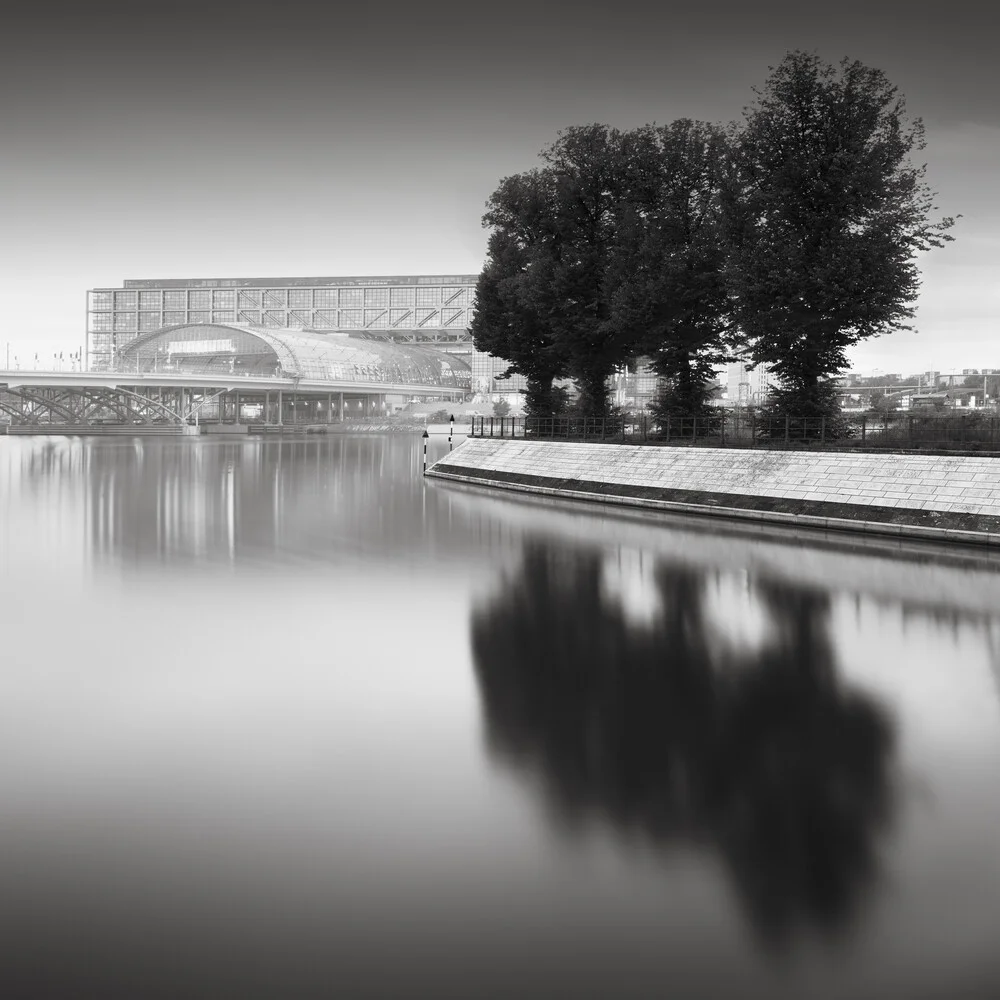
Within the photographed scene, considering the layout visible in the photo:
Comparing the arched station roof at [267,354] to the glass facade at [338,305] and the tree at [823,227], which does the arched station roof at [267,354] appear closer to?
the glass facade at [338,305]

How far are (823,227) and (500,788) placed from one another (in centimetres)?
2565

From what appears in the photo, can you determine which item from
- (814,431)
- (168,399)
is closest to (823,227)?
(814,431)

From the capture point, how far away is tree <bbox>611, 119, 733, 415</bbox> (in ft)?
114

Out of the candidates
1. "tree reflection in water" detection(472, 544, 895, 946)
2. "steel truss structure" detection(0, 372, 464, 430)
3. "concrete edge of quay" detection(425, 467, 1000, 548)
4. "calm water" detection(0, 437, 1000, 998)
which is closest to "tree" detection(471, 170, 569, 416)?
"concrete edge of quay" detection(425, 467, 1000, 548)

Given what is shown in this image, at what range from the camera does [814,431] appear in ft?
92.3

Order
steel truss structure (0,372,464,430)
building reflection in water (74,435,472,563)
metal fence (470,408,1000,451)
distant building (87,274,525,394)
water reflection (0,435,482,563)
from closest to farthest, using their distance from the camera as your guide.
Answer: building reflection in water (74,435,472,563)
water reflection (0,435,482,563)
metal fence (470,408,1000,451)
steel truss structure (0,372,464,430)
distant building (87,274,525,394)

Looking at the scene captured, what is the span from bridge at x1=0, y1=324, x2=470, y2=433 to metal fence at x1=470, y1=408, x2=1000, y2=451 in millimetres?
72896

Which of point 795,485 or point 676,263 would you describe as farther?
point 676,263

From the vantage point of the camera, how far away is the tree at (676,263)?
34.8 meters

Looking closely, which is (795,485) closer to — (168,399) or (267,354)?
(168,399)

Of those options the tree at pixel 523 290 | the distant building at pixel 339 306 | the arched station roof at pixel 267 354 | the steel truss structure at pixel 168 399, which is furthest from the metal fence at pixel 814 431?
the distant building at pixel 339 306

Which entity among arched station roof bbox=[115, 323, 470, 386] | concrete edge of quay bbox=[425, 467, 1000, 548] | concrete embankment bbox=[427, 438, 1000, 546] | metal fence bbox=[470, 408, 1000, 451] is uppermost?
arched station roof bbox=[115, 323, 470, 386]

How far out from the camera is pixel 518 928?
15.0ft

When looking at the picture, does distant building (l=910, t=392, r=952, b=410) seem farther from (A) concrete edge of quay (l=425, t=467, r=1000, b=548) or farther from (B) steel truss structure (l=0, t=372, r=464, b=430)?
(B) steel truss structure (l=0, t=372, r=464, b=430)
